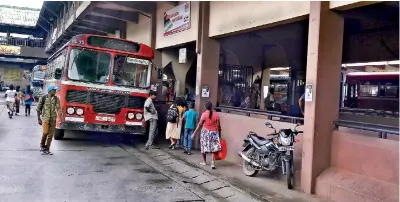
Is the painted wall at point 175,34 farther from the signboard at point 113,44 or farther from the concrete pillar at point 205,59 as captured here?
the signboard at point 113,44

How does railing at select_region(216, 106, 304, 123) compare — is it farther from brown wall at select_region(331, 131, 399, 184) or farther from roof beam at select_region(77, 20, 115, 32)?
roof beam at select_region(77, 20, 115, 32)

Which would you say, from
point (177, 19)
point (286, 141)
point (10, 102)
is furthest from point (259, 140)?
point (10, 102)

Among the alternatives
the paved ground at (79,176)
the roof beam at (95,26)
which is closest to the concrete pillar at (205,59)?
the paved ground at (79,176)

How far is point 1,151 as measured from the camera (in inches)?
347

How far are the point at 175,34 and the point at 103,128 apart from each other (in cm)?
447

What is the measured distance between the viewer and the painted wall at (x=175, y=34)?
11328 millimetres

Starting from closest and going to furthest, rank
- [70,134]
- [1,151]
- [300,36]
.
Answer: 1. [1,151]
2. [300,36]
3. [70,134]

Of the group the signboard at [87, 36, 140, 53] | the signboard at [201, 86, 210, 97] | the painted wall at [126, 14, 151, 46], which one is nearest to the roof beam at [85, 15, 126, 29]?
the painted wall at [126, 14, 151, 46]

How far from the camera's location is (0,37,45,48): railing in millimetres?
38938

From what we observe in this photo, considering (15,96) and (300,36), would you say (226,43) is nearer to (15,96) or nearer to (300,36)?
(300,36)

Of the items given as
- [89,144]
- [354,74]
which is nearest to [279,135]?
[89,144]

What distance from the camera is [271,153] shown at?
23.1 ft

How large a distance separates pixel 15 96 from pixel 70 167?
42.7 feet

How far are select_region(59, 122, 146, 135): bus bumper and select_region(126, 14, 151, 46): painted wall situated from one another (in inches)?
217
